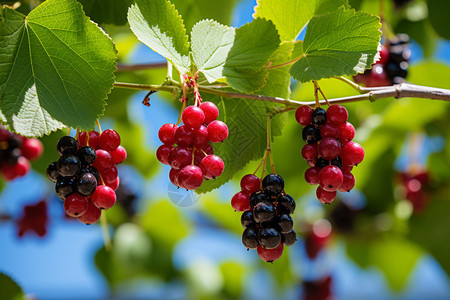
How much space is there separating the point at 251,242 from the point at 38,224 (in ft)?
3.65

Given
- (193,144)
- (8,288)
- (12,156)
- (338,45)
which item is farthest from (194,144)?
(12,156)

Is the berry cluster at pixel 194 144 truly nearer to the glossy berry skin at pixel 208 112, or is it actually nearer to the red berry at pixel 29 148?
the glossy berry skin at pixel 208 112

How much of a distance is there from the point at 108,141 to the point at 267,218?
213 millimetres

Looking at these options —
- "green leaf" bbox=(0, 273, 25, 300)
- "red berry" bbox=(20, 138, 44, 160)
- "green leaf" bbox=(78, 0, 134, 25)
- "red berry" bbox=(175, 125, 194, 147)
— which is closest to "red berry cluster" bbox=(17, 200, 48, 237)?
"red berry" bbox=(20, 138, 44, 160)

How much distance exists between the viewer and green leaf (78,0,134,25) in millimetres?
649

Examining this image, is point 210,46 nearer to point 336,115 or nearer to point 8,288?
point 336,115

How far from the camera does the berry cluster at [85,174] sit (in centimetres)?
52

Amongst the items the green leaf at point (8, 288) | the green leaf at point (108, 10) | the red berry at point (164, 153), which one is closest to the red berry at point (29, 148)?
the green leaf at point (8, 288)

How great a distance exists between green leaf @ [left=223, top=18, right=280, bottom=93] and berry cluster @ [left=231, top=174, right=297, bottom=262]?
0.12 metres

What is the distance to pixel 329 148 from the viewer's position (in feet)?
1.75

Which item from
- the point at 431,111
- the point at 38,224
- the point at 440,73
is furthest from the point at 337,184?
the point at 38,224

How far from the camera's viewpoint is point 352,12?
1.82ft

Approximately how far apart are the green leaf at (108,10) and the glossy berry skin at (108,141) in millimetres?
179

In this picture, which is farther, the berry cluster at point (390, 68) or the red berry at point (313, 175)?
the berry cluster at point (390, 68)
